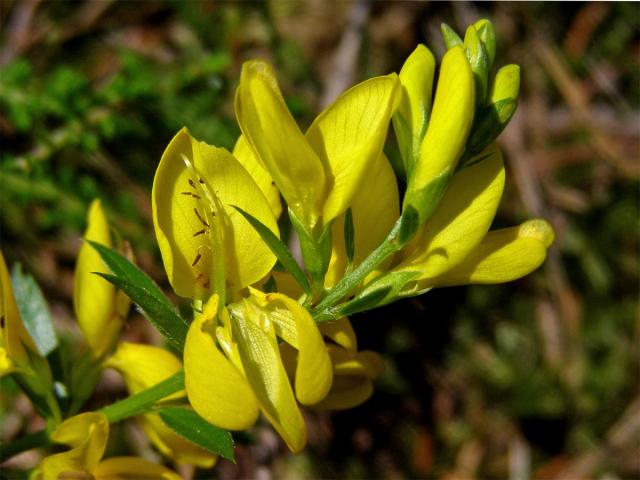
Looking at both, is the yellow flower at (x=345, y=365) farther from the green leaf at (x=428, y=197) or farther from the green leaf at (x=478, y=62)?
the green leaf at (x=478, y=62)

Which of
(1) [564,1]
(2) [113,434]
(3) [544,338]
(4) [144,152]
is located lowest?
(3) [544,338]

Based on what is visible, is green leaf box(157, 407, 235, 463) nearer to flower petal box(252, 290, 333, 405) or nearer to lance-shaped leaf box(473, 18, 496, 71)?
flower petal box(252, 290, 333, 405)

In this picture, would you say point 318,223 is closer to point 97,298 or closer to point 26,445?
point 97,298

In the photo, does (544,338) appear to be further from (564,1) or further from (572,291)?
(564,1)

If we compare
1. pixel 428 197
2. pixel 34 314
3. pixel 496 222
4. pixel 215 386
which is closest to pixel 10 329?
pixel 34 314

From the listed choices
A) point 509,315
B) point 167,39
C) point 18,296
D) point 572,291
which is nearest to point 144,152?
point 167,39
